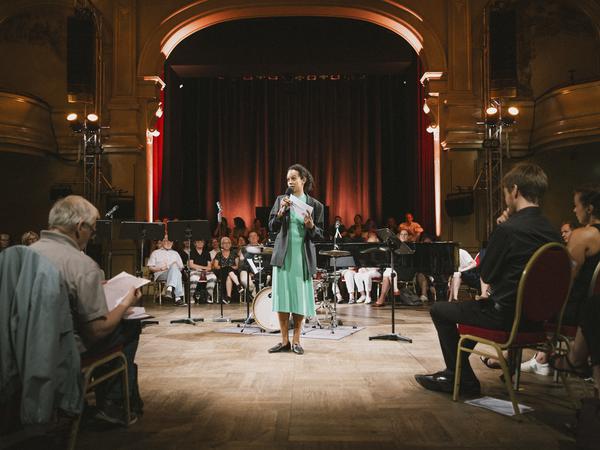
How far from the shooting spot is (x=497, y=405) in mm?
2752

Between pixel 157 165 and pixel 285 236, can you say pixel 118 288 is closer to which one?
pixel 285 236

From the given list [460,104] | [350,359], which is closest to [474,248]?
[460,104]

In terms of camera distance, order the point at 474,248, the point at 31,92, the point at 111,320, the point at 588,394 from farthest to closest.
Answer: the point at 31,92
the point at 474,248
the point at 588,394
the point at 111,320

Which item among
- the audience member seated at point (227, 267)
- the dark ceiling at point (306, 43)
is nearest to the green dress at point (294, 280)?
the audience member seated at point (227, 267)

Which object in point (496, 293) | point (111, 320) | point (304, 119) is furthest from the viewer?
point (304, 119)

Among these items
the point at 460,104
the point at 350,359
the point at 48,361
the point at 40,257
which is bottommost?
the point at 350,359

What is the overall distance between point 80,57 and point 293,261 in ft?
20.0

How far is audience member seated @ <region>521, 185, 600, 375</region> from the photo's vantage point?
303cm

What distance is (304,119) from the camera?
46.9 ft

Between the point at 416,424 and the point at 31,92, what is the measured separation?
1078 centimetres

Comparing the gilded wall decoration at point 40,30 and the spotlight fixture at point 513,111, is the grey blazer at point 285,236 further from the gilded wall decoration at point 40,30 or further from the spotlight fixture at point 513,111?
the gilded wall decoration at point 40,30

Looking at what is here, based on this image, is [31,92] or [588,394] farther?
[31,92]

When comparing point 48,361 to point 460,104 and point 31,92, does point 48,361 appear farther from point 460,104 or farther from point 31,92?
point 31,92

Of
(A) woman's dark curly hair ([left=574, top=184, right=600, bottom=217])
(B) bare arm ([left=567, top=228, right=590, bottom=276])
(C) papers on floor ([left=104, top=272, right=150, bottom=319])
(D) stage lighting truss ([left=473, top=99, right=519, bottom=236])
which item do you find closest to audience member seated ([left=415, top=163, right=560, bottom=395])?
(B) bare arm ([left=567, top=228, right=590, bottom=276])
